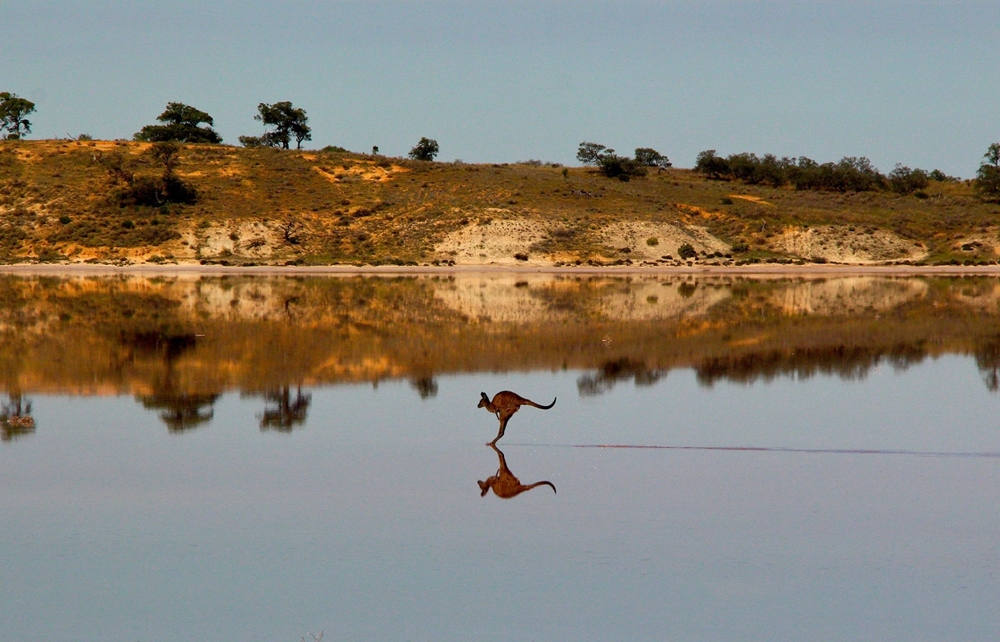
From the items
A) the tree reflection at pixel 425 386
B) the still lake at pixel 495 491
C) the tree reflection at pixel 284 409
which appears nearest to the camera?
the still lake at pixel 495 491

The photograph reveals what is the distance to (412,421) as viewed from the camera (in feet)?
55.3

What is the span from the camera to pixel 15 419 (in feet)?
54.3

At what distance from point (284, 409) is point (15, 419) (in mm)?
3630

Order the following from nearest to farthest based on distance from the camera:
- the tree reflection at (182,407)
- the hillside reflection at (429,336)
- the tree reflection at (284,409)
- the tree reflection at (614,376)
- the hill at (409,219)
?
the tree reflection at (284,409), the tree reflection at (182,407), the tree reflection at (614,376), the hillside reflection at (429,336), the hill at (409,219)

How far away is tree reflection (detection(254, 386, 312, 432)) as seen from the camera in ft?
54.4

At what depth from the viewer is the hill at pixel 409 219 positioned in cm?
7388

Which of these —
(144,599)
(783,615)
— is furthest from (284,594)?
(783,615)

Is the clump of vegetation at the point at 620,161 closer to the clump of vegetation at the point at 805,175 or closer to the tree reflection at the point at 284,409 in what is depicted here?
the clump of vegetation at the point at 805,175

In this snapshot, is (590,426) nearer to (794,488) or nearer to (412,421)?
(412,421)

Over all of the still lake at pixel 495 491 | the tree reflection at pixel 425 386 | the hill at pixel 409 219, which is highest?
the hill at pixel 409 219

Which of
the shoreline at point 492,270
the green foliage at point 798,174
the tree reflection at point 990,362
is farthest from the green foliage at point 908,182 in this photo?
the tree reflection at point 990,362

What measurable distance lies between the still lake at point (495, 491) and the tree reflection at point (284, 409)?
80mm

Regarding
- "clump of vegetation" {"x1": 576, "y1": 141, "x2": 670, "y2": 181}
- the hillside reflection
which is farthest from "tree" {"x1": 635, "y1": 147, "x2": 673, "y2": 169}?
the hillside reflection

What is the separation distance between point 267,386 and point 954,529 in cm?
1226
